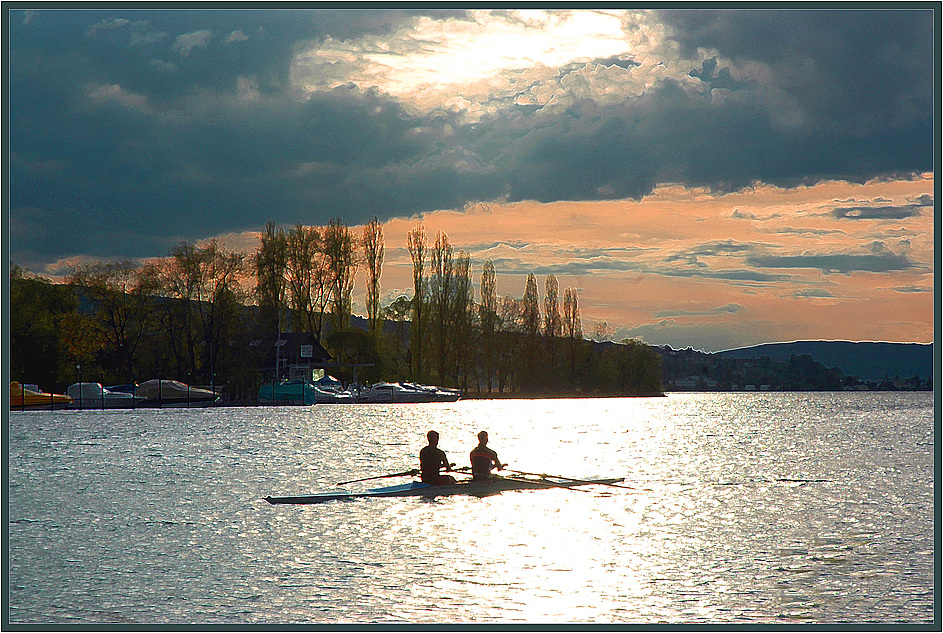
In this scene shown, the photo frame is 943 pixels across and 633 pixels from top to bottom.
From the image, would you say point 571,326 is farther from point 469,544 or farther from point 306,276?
Answer: point 469,544

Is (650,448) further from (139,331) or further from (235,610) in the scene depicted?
(139,331)

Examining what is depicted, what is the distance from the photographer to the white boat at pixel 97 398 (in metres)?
91.2

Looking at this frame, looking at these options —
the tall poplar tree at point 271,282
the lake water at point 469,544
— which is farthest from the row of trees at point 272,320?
the lake water at point 469,544

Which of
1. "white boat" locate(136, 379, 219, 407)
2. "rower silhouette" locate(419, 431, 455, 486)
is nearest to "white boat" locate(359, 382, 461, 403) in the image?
"white boat" locate(136, 379, 219, 407)

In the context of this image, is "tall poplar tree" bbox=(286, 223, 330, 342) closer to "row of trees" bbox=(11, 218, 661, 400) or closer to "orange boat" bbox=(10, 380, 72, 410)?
"row of trees" bbox=(11, 218, 661, 400)

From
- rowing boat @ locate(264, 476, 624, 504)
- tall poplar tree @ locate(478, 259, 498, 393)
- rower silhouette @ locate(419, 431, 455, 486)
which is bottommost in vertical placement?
rowing boat @ locate(264, 476, 624, 504)

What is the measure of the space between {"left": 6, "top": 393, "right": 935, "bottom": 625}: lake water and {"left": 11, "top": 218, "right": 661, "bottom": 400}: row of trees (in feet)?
142

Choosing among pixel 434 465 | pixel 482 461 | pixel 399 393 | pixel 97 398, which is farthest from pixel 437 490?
pixel 399 393

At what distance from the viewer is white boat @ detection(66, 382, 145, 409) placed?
9125 centimetres

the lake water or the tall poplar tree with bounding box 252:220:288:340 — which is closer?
the lake water

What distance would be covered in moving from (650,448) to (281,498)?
3001cm

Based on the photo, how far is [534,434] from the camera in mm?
61938

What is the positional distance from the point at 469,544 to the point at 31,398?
71.6 m

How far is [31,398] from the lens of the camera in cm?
8250
